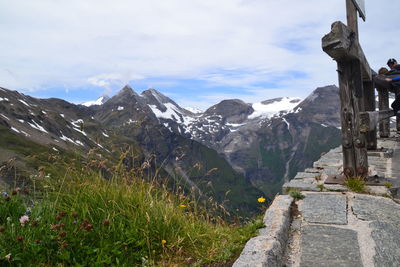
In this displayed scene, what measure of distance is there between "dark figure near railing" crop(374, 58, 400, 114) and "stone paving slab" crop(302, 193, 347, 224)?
6.50 m

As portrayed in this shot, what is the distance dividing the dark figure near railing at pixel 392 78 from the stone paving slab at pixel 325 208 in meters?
6.50

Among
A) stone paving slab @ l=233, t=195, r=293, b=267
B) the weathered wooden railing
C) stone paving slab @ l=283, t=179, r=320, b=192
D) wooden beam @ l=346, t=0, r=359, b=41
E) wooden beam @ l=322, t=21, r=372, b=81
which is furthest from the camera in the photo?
wooden beam @ l=346, t=0, r=359, b=41

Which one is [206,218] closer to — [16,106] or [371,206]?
[371,206]

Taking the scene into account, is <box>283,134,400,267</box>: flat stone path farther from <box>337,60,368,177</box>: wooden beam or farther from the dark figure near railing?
the dark figure near railing

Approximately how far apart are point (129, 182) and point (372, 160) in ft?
23.9

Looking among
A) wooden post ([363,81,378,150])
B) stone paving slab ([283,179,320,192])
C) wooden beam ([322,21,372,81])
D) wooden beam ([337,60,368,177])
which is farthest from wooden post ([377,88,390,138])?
stone paving slab ([283,179,320,192])

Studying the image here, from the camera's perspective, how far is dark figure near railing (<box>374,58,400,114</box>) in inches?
410

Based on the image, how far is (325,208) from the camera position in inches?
193

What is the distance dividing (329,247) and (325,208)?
135cm

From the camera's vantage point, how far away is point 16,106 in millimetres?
170625

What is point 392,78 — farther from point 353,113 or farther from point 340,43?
point 340,43

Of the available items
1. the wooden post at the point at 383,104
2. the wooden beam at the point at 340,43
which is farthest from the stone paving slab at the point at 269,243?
the wooden post at the point at 383,104

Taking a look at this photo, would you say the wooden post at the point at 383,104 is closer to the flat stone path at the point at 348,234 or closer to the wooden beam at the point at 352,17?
the wooden beam at the point at 352,17

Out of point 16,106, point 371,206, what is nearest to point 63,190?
point 371,206
